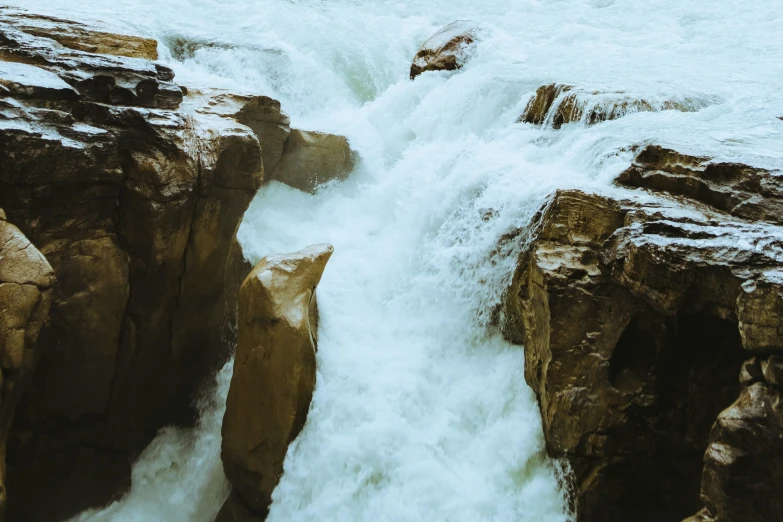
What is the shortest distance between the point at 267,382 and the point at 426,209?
7.87 feet

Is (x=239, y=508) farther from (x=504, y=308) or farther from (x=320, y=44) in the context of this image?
(x=320, y=44)

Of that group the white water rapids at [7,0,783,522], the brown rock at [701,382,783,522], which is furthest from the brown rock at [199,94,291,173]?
the brown rock at [701,382,783,522]

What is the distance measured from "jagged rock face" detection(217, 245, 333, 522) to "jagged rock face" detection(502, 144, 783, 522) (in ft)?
5.17

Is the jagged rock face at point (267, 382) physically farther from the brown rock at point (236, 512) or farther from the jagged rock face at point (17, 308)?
the jagged rock face at point (17, 308)

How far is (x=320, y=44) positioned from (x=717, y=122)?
6251 mm

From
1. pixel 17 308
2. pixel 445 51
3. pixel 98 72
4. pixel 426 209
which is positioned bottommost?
pixel 426 209

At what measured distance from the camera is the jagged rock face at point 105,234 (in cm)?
438

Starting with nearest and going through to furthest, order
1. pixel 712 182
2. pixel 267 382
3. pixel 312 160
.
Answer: pixel 712 182 < pixel 267 382 < pixel 312 160


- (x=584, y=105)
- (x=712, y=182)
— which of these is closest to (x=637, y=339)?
(x=712, y=182)

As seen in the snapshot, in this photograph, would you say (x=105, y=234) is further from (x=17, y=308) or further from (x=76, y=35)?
(x=76, y=35)

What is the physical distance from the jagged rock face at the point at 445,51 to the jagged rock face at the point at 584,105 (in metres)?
2.74

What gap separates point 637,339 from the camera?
4.09 m

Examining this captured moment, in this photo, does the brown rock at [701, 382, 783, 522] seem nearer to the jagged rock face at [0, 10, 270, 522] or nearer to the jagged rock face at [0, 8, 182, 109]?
the jagged rock face at [0, 10, 270, 522]

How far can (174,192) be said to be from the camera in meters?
4.71
